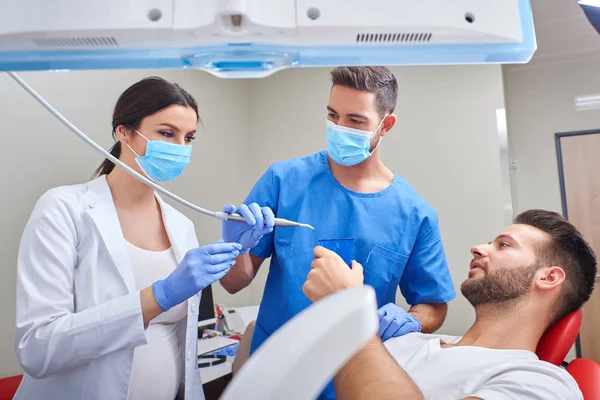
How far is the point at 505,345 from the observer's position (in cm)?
128

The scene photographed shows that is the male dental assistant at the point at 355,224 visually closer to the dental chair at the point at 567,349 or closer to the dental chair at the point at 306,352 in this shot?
the dental chair at the point at 567,349

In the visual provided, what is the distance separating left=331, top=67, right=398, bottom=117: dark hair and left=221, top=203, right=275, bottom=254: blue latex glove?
1.91ft

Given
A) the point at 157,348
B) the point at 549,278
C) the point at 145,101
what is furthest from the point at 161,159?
the point at 549,278

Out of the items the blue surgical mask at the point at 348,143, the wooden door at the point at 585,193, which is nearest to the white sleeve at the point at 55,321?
the blue surgical mask at the point at 348,143

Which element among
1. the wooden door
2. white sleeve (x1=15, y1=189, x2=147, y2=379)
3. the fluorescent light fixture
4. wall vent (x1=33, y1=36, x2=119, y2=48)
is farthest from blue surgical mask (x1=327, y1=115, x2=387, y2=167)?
the fluorescent light fixture

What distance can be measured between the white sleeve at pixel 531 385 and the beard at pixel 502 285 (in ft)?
1.03

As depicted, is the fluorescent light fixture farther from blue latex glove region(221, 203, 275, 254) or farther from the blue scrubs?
blue latex glove region(221, 203, 275, 254)

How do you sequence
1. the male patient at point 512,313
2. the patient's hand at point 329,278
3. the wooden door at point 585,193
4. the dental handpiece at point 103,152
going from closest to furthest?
the dental handpiece at point 103,152 → the patient's hand at point 329,278 → the male patient at point 512,313 → the wooden door at point 585,193

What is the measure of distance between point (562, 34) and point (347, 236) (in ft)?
11.7

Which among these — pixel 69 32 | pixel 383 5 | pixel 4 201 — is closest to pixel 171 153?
pixel 69 32

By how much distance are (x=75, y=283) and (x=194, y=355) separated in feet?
1.44

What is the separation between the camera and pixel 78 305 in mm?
1206

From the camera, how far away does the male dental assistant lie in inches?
57.9

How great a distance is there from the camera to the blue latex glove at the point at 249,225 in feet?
3.84
